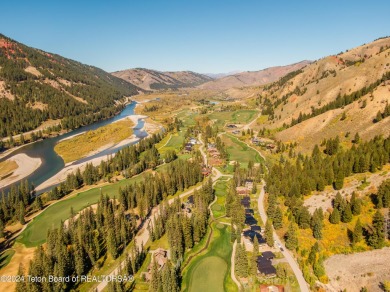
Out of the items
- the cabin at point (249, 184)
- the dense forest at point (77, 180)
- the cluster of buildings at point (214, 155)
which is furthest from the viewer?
the cluster of buildings at point (214, 155)

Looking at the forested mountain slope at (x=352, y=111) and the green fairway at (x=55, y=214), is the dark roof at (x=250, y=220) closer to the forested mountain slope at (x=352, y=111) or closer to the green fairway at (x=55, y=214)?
the green fairway at (x=55, y=214)

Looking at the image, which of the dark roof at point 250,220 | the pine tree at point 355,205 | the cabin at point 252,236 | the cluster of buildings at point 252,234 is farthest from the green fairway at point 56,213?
the pine tree at point 355,205

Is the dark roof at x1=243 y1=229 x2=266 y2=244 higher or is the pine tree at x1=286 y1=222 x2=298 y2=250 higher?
the pine tree at x1=286 y1=222 x2=298 y2=250

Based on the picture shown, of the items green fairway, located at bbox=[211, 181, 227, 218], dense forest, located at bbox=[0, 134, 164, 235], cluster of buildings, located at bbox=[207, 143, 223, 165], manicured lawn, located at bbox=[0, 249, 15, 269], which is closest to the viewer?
manicured lawn, located at bbox=[0, 249, 15, 269]

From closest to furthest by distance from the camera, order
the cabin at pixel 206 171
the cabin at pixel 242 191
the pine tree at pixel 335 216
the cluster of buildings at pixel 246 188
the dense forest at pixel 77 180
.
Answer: the pine tree at pixel 335 216 → the dense forest at pixel 77 180 → the cabin at pixel 242 191 → the cluster of buildings at pixel 246 188 → the cabin at pixel 206 171

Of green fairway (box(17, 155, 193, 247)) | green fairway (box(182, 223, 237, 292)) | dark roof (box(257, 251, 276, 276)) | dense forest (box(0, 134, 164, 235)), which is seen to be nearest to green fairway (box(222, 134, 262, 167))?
dense forest (box(0, 134, 164, 235))

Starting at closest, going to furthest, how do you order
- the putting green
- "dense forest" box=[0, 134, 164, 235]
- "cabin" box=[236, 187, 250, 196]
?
the putting green, "dense forest" box=[0, 134, 164, 235], "cabin" box=[236, 187, 250, 196]

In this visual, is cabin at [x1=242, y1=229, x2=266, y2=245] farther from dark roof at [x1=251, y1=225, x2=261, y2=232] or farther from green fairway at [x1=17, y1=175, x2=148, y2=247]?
green fairway at [x1=17, y1=175, x2=148, y2=247]

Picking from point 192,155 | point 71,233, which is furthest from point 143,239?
point 192,155
